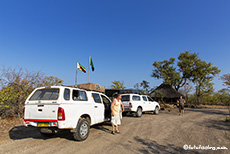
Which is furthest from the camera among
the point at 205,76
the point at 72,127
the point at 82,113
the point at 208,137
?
the point at 205,76

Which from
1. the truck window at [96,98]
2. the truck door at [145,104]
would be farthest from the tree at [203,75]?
the truck window at [96,98]

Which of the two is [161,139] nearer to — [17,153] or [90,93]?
[90,93]

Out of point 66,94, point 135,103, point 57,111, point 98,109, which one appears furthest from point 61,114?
point 135,103

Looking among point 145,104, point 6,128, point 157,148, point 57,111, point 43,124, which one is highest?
point 57,111

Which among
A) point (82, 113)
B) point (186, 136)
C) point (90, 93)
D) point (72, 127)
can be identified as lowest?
point (186, 136)

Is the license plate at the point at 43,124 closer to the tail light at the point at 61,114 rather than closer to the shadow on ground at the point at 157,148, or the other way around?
the tail light at the point at 61,114

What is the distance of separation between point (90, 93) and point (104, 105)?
127 centimetres

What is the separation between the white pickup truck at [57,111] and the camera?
484cm

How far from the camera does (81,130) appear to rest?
5.51m

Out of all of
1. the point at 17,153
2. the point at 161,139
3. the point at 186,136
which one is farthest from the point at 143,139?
the point at 17,153

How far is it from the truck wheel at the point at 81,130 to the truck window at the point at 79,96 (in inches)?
31.8

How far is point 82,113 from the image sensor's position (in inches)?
222

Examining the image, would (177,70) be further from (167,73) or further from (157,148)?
(157,148)

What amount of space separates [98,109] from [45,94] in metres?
2.39
